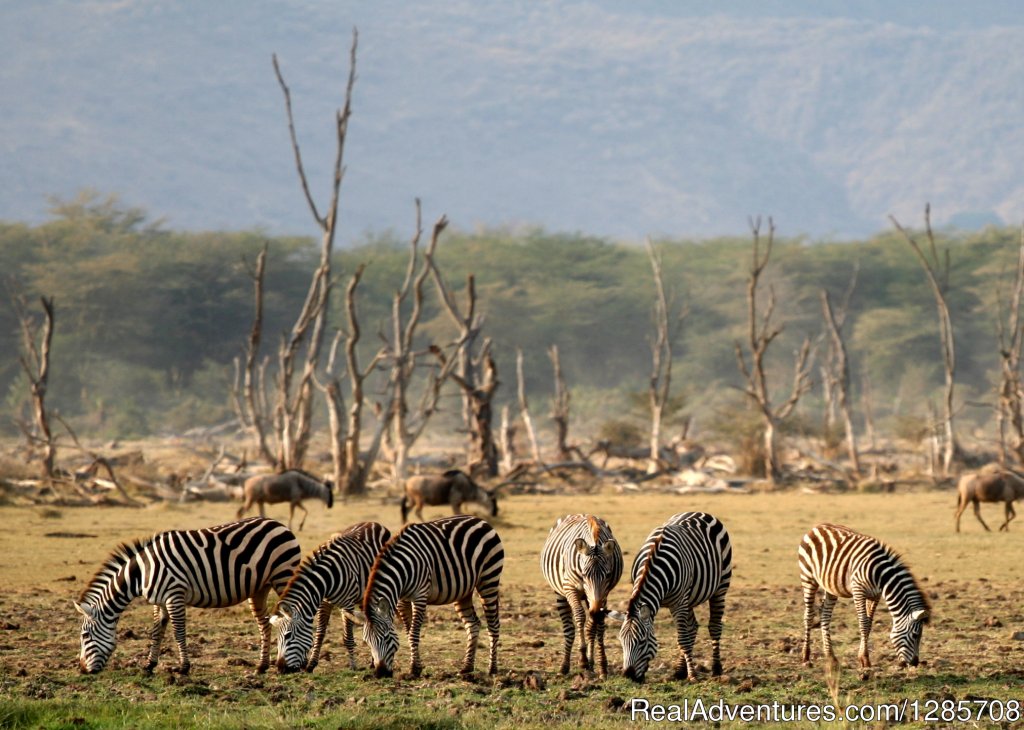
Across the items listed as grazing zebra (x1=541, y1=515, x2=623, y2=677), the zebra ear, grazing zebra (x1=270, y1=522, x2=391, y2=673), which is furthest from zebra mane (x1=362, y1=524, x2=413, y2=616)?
grazing zebra (x1=541, y1=515, x2=623, y2=677)

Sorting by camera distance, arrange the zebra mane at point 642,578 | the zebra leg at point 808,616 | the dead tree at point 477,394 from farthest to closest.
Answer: the dead tree at point 477,394 < the zebra leg at point 808,616 < the zebra mane at point 642,578

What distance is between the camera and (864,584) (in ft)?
32.3

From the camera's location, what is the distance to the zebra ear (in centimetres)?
Answer: 941

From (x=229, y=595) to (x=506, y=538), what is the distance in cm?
926

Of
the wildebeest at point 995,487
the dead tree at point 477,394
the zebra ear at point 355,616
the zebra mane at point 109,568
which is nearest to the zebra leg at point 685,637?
the zebra ear at point 355,616

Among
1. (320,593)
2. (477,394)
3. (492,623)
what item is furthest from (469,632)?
(477,394)

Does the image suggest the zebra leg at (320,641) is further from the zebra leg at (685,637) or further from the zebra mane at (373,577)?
the zebra leg at (685,637)

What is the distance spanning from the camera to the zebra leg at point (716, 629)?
969 cm

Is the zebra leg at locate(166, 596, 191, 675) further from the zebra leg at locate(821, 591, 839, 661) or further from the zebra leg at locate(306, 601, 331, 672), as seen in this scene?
the zebra leg at locate(821, 591, 839, 661)

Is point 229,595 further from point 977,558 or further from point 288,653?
point 977,558

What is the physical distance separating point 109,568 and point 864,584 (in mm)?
5079

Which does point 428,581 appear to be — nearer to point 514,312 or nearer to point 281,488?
point 281,488

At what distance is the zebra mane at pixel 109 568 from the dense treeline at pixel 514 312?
4093 centimetres

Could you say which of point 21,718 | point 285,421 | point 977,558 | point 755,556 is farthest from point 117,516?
point 21,718
